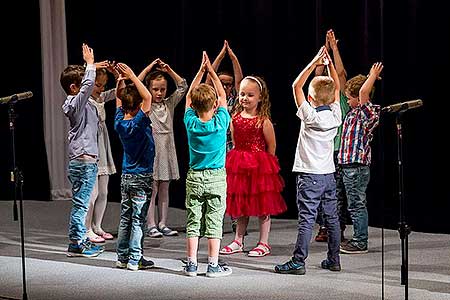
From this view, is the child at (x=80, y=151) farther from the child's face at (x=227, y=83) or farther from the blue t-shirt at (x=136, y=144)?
the child's face at (x=227, y=83)

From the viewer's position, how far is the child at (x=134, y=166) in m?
4.80

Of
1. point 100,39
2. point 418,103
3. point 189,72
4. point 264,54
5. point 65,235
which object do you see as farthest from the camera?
point 100,39

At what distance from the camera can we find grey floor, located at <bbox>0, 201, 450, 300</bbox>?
432cm

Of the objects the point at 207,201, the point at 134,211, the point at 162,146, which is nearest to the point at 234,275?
the point at 207,201

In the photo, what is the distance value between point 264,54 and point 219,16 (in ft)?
1.61

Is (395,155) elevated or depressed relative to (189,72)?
depressed

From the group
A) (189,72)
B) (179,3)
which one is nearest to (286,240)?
(189,72)

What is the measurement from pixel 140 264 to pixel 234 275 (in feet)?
1.74

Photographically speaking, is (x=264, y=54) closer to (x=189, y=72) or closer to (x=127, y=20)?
(x=189, y=72)

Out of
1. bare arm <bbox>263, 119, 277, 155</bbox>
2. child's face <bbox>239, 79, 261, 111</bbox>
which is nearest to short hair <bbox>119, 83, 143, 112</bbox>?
child's face <bbox>239, 79, 261, 111</bbox>

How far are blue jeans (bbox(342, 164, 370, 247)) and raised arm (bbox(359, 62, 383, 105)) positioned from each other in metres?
0.39

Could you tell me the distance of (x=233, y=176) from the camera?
5211 mm

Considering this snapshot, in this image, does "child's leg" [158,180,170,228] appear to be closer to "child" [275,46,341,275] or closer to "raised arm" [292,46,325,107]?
"child" [275,46,341,275]

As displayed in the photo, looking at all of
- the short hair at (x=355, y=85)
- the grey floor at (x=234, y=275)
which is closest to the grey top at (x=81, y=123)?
the grey floor at (x=234, y=275)
